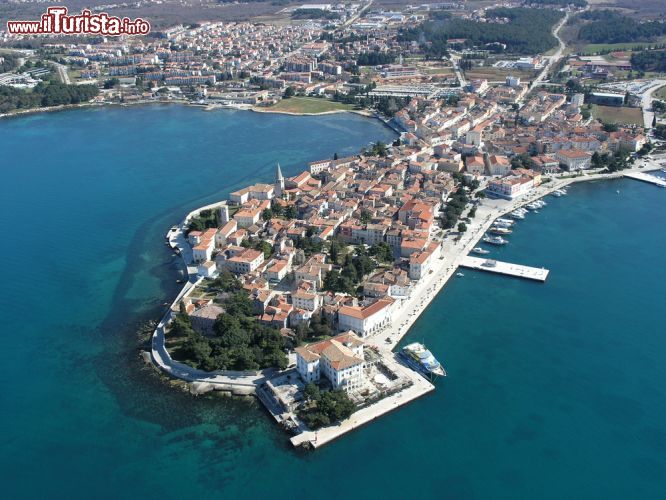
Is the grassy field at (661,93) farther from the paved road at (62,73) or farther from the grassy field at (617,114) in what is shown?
the paved road at (62,73)

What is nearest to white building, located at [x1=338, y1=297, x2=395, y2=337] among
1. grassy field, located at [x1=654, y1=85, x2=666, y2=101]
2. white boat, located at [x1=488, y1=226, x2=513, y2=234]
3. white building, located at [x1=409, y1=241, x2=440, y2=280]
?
white building, located at [x1=409, y1=241, x2=440, y2=280]

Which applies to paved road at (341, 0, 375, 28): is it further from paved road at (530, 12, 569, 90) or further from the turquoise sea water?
the turquoise sea water

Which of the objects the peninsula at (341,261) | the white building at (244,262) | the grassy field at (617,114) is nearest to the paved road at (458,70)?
the grassy field at (617,114)

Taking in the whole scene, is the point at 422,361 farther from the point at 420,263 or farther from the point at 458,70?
the point at 458,70

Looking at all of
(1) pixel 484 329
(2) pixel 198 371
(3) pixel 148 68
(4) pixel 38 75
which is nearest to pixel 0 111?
(4) pixel 38 75

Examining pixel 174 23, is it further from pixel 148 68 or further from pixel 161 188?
A: pixel 161 188

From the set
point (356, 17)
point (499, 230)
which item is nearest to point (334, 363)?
point (499, 230)
